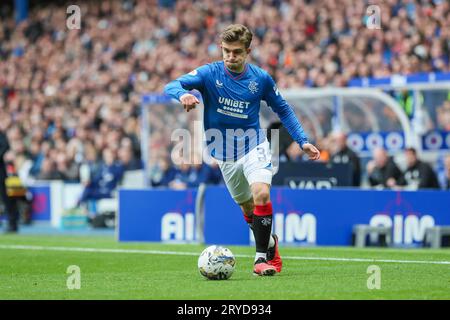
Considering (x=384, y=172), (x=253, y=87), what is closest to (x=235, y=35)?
(x=253, y=87)

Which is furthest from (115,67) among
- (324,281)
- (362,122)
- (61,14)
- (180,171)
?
(324,281)

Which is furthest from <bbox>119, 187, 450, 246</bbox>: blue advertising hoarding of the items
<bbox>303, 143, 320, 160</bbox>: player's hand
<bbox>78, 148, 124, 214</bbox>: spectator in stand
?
<bbox>78, 148, 124, 214</bbox>: spectator in stand

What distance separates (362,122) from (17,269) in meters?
10.5

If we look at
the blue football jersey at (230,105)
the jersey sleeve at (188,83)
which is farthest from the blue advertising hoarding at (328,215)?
the jersey sleeve at (188,83)

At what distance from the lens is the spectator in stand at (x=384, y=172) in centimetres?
1723

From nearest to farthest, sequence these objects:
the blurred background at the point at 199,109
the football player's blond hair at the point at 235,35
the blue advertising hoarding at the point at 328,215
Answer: the football player's blond hair at the point at 235,35
the blue advertising hoarding at the point at 328,215
the blurred background at the point at 199,109

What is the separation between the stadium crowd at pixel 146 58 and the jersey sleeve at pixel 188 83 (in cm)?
979

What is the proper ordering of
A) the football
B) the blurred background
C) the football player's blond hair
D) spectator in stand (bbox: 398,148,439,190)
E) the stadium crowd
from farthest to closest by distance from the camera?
the stadium crowd, the blurred background, spectator in stand (bbox: 398,148,439,190), the football player's blond hair, the football

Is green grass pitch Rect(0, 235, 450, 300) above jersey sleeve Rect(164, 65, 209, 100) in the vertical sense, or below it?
below

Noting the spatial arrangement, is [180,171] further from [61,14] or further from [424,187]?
[61,14]

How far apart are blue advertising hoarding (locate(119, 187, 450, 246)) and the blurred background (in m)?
0.98

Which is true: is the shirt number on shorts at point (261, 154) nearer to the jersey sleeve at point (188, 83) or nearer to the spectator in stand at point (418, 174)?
the jersey sleeve at point (188, 83)

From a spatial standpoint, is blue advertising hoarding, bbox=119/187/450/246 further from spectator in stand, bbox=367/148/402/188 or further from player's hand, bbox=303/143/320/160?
player's hand, bbox=303/143/320/160

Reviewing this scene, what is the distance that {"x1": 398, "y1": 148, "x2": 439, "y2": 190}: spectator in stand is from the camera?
16828 mm
